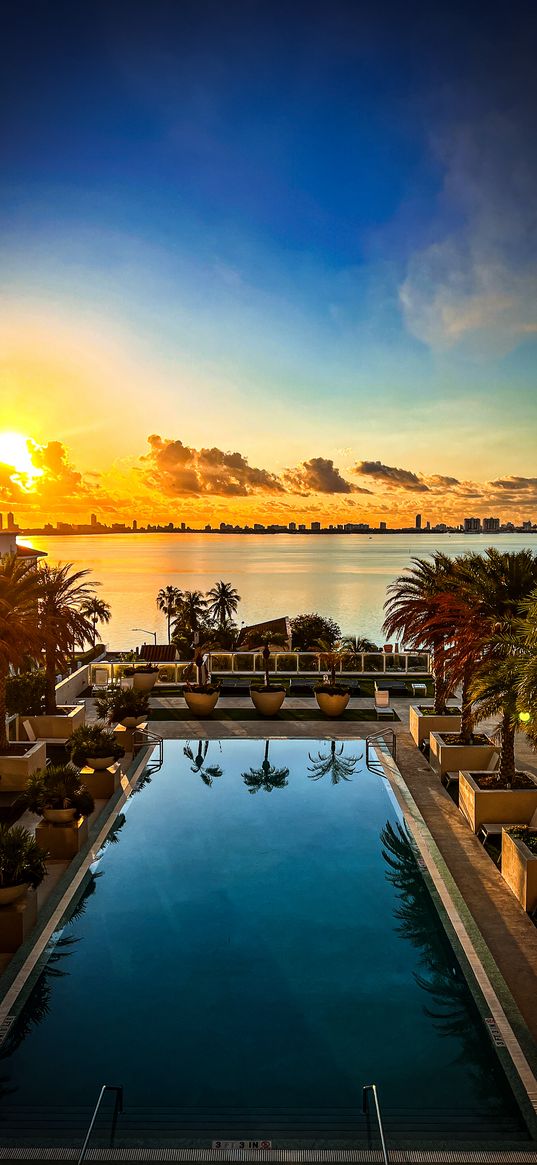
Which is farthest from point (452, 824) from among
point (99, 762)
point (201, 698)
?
point (201, 698)

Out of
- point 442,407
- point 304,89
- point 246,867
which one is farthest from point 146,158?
point 442,407

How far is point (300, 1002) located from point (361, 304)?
31398 mm

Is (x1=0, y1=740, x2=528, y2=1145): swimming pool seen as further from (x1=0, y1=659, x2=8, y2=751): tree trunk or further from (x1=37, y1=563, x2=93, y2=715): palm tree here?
(x1=37, y1=563, x2=93, y2=715): palm tree

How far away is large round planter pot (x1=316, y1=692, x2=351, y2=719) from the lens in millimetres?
18328

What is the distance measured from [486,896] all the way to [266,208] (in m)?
25.5

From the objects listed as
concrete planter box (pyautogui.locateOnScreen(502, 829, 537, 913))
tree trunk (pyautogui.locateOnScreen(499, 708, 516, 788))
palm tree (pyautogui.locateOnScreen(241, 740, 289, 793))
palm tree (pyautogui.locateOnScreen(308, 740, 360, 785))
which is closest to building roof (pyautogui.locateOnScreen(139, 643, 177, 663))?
palm tree (pyautogui.locateOnScreen(308, 740, 360, 785))

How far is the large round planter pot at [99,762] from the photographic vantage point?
1271 centimetres

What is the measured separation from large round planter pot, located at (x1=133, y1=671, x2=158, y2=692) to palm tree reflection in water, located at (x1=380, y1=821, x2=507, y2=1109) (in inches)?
476

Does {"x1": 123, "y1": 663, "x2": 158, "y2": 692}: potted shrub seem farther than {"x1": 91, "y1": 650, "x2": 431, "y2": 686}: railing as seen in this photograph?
No

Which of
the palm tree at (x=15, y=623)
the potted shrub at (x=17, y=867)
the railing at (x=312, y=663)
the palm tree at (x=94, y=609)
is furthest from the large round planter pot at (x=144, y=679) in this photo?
the potted shrub at (x=17, y=867)

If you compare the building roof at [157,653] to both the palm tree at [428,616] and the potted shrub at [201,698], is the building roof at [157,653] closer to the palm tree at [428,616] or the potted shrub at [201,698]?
the potted shrub at [201,698]

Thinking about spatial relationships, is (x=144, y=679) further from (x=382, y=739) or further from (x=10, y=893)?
(x=10, y=893)

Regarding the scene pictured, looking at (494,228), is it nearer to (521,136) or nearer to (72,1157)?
(521,136)

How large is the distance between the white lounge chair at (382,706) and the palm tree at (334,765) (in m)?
2.91
